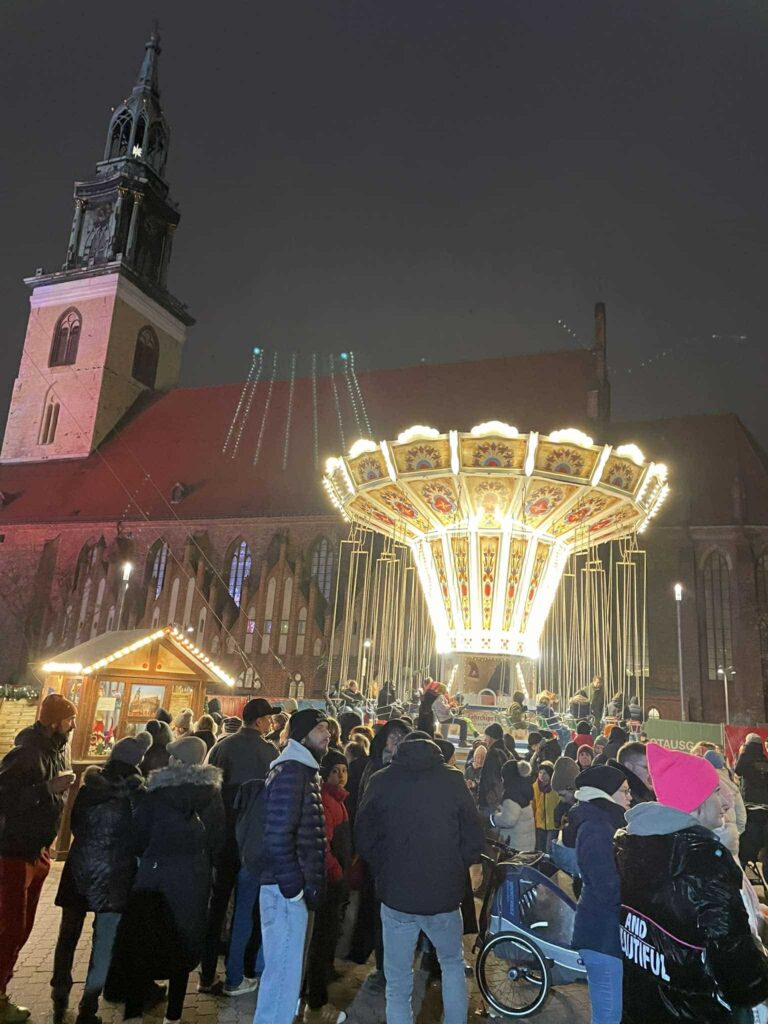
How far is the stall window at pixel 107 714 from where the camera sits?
9.53 meters

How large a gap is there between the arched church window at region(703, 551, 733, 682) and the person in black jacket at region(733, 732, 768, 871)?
18.7 meters

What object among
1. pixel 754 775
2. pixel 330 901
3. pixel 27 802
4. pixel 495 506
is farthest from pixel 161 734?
pixel 495 506

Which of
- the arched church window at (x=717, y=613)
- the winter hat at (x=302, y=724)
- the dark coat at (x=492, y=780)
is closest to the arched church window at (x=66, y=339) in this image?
the arched church window at (x=717, y=613)

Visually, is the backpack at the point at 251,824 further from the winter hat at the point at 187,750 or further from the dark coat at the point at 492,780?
the dark coat at the point at 492,780

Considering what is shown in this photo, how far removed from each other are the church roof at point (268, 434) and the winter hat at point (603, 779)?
77.4 feet

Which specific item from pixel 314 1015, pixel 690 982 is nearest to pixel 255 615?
pixel 314 1015

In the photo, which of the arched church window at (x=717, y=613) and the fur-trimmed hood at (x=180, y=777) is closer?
the fur-trimmed hood at (x=180, y=777)

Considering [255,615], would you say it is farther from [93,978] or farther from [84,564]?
[93,978]

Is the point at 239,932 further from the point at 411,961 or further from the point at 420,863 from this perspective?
the point at 420,863

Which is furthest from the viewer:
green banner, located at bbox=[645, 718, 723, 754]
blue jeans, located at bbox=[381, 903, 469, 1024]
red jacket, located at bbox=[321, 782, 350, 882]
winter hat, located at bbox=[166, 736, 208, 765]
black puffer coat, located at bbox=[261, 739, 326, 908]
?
green banner, located at bbox=[645, 718, 723, 754]

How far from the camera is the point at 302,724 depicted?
3824 mm

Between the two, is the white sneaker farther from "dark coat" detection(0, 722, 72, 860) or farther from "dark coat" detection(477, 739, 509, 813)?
"dark coat" detection(477, 739, 509, 813)

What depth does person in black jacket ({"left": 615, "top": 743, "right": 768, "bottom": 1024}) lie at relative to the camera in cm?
206

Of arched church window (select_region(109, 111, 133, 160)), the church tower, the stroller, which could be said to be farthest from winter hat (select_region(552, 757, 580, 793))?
arched church window (select_region(109, 111, 133, 160))
